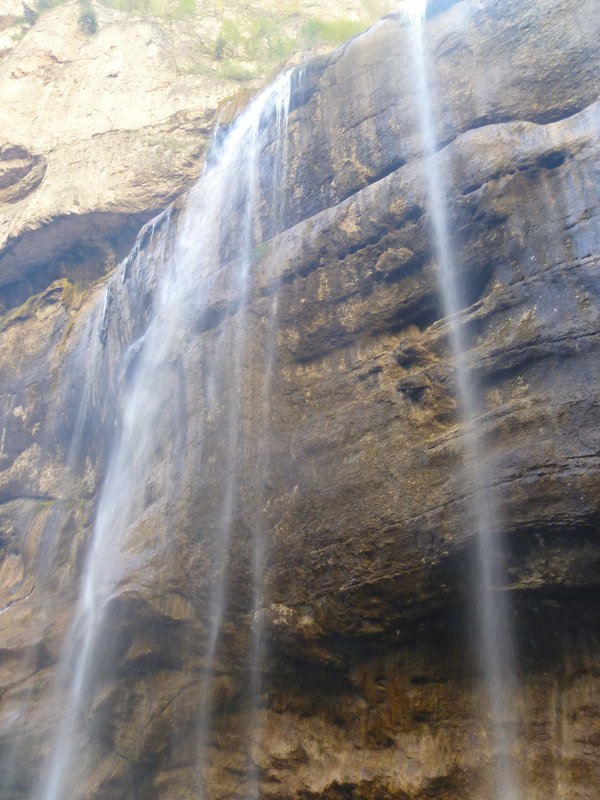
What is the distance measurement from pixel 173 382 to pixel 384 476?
152 inches

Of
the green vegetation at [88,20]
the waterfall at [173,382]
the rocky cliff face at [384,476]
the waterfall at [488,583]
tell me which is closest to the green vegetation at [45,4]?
the green vegetation at [88,20]

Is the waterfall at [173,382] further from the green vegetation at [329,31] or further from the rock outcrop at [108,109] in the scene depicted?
the green vegetation at [329,31]

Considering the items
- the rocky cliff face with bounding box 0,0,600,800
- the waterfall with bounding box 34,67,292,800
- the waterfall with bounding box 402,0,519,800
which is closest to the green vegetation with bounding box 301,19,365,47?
the waterfall with bounding box 34,67,292,800

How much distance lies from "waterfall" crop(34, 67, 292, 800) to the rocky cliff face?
104 millimetres

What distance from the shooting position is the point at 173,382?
917cm

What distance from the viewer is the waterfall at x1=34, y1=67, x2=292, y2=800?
760 centimetres

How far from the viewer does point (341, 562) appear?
6.49 metres

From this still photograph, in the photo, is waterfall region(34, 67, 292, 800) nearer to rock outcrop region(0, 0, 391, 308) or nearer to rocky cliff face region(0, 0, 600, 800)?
rocky cliff face region(0, 0, 600, 800)

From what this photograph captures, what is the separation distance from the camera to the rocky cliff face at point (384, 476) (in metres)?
5.54

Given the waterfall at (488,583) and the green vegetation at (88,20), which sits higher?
the green vegetation at (88,20)

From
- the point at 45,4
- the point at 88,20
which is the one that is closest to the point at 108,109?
the point at 88,20

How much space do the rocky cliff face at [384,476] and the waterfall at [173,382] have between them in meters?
0.10

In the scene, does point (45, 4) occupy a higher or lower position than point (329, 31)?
higher

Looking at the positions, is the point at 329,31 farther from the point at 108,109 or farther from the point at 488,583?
the point at 488,583
